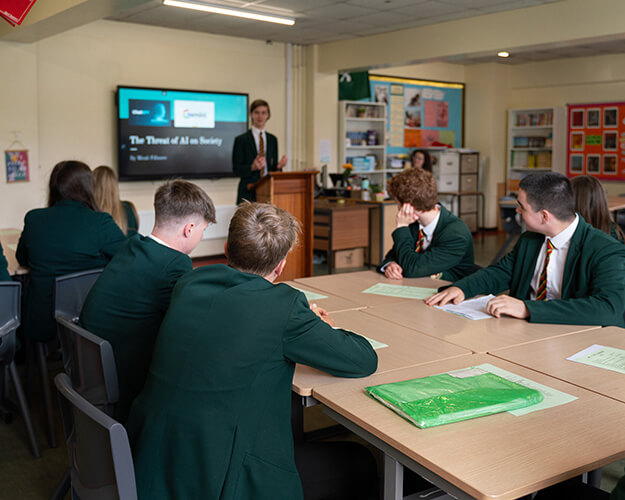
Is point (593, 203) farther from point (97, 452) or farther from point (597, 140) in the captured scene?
point (597, 140)

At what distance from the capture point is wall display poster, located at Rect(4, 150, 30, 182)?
22.3 feet

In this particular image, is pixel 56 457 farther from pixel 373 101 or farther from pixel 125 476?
pixel 373 101

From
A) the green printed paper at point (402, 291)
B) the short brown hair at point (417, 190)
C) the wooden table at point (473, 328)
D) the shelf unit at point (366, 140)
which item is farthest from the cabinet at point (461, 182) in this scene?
the wooden table at point (473, 328)

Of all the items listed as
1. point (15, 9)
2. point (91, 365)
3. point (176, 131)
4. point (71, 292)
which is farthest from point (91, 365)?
point (176, 131)

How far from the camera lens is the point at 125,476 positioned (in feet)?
4.67

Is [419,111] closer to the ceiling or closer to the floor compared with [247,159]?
closer to the ceiling

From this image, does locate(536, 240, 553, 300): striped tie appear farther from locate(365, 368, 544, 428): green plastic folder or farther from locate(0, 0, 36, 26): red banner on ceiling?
locate(0, 0, 36, 26): red banner on ceiling

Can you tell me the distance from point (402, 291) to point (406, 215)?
585 mm

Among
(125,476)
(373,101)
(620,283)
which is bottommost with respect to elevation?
(125,476)

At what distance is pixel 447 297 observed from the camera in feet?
9.33

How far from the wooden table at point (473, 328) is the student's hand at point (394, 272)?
0.68 meters

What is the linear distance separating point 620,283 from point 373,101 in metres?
8.34

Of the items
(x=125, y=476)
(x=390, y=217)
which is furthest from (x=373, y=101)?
(x=125, y=476)

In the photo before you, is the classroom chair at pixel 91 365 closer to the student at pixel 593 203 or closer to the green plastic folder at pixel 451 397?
the green plastic folder at pixel 451 397
